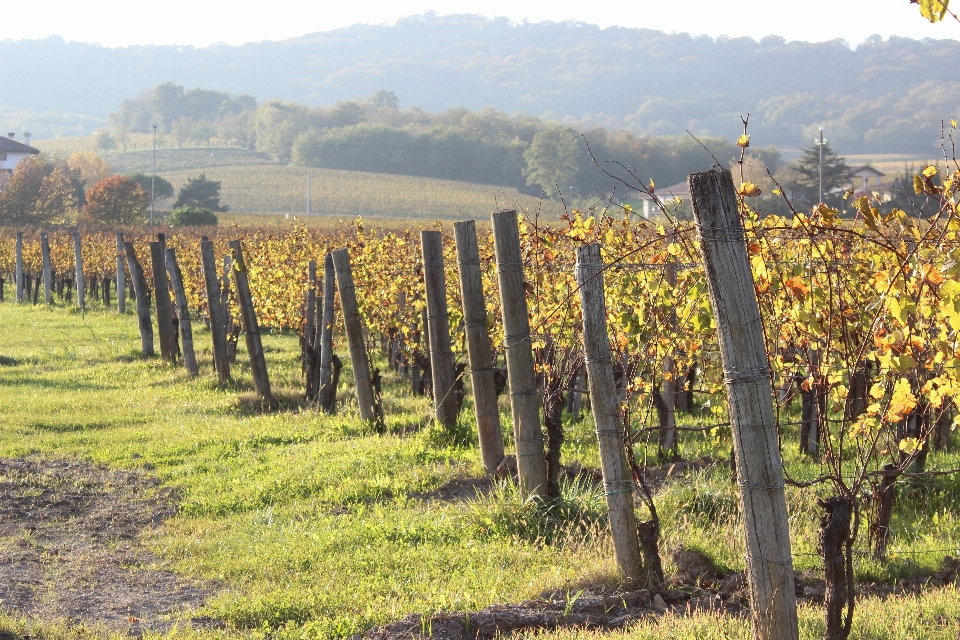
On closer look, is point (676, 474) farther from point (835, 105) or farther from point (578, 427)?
point (835, 105)

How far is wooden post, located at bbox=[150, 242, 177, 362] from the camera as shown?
13.9 meters

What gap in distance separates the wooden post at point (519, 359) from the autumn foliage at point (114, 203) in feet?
196

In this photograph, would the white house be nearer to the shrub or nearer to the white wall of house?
the white wall of house

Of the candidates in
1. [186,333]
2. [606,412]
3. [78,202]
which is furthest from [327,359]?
[78,202]

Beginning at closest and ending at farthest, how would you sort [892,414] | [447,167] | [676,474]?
1. [892,414]
2. [676,474]
3. [447,167]

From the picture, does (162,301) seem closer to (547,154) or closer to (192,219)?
(192,219)

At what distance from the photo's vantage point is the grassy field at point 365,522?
15.3 ft

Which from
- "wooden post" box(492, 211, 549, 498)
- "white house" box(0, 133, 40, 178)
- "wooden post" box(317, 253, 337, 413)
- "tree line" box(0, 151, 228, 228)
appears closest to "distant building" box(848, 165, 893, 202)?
"wooden post" box(317, 253, 337, 413)

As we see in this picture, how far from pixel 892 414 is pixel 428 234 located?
15.5ft

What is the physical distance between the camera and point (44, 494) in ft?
24.5

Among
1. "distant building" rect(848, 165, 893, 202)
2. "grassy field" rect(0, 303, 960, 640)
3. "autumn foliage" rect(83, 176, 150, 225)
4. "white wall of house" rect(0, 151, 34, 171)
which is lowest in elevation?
"grassy field" rect(0, 303, 960, 640)

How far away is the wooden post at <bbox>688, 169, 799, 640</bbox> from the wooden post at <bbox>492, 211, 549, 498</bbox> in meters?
2.62

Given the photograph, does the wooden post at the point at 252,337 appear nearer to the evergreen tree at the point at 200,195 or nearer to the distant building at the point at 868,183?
the distant building at the point at 868,183

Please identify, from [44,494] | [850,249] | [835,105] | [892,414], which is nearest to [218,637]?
[892,414]
